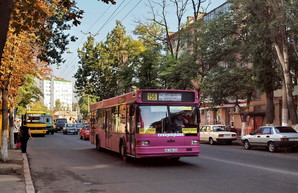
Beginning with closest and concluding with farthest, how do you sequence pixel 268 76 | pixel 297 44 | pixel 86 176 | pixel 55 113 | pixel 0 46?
pixel 0 46 → pixel 86 176 → pixel 297 44 → pixel 268 76 → pixel 55 113

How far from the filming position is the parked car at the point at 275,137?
71.8 feet

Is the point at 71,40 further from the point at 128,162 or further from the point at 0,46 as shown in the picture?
the point at 0,46

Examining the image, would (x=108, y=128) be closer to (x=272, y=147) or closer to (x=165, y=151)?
(x=165, y=151)

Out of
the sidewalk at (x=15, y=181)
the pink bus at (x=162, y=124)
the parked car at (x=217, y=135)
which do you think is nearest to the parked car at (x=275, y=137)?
the parked car at (x=217, y=135)

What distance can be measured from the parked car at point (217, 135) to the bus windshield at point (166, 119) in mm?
16801

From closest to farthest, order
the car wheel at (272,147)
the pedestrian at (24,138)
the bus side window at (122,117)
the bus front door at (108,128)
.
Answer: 1. the bus side window at (122,117)
2. the bus front door at (108,128)
3. the pedestrian at (24,138)
4. the car wheel at (272,147)

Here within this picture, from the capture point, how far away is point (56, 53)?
3145 centimetres

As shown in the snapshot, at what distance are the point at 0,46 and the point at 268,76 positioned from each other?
976 inches

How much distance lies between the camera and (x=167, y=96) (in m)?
14.1

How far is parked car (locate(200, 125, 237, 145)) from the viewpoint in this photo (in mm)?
30281

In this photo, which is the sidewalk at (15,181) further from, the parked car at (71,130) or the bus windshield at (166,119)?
the parked car at (71,130)

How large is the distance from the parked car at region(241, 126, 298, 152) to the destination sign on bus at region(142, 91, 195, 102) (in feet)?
32.2

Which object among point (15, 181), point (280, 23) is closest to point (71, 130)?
point (280, 23)

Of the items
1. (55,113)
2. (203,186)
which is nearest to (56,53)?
(203,186)
